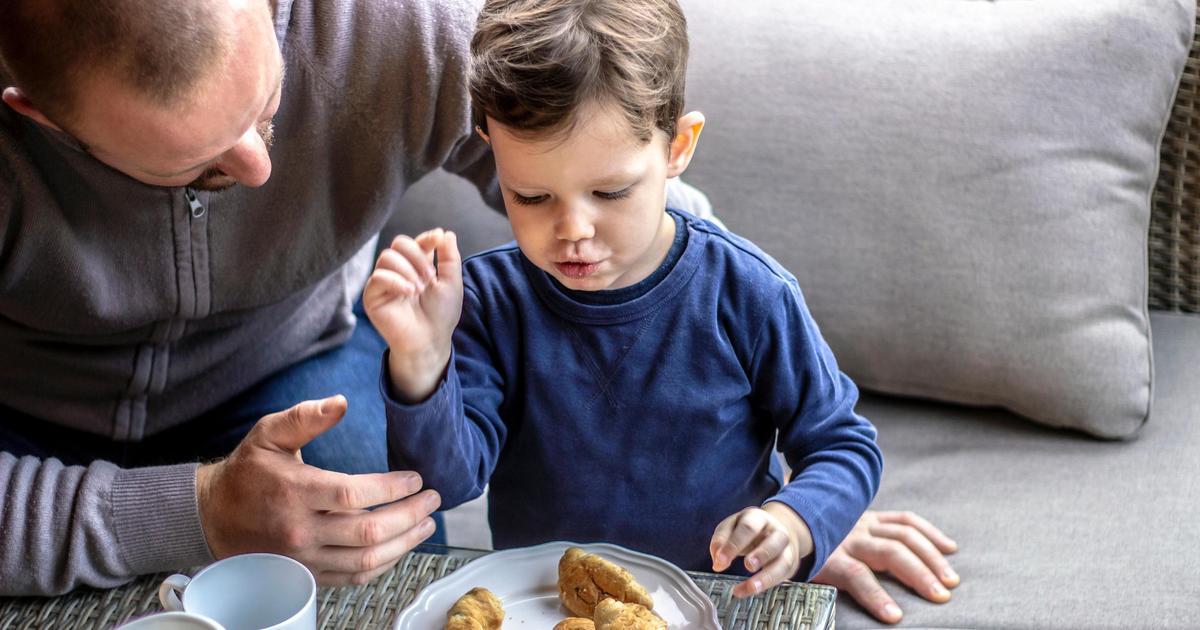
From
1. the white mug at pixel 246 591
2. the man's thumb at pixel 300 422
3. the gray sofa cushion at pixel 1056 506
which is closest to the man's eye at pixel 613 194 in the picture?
the man's thumb at pixel 300 422

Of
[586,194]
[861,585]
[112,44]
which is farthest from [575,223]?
[861,585]

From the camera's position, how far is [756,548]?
3.25 ft

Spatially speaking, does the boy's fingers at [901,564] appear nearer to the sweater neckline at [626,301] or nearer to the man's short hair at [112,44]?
the sweater neckline at [626,301]

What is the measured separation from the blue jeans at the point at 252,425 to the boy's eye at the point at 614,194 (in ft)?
2.00

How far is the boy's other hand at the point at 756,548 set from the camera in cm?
98

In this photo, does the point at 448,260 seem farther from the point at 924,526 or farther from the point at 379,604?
the point at 924,526

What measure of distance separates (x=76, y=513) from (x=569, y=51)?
24.8 inches

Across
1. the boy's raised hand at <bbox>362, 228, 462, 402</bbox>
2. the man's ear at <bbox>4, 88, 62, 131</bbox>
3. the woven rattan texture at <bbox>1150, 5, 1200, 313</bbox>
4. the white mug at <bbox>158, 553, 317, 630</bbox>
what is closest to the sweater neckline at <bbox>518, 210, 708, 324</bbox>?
the boy's raised hand at <bbox>362, 228, 462, 402</bbox>

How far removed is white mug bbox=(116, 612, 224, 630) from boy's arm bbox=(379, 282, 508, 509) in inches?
9.7

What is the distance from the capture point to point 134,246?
4.18 ft

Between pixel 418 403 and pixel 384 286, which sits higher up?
pixel 384 286

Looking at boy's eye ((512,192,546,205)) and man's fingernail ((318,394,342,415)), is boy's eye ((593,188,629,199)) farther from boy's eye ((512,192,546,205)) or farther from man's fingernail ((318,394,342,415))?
man's fingernail ((318,394,342,415))

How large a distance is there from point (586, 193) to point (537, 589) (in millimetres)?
341

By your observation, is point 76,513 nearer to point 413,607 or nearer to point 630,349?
point 413,607
